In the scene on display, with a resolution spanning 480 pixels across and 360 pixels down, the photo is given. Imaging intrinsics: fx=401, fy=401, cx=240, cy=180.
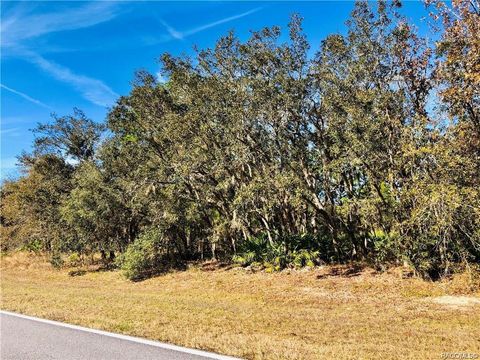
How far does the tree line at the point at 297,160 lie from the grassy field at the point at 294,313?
5.11ft

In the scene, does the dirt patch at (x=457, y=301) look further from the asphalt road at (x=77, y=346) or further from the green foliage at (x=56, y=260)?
the green foliage at (x=56, y=260)

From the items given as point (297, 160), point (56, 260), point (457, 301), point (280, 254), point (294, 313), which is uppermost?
point (297, 160)

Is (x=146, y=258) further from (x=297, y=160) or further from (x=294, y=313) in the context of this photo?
(x=294, y=313)

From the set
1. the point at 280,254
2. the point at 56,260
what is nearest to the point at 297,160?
the point at 280,254

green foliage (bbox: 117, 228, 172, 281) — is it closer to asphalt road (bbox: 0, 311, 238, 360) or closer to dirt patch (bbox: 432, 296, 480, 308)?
asphalt road (bbox: 0, 311, 238, 360)

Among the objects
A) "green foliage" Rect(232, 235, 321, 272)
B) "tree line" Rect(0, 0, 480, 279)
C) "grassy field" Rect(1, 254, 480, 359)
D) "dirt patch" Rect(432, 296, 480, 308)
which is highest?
"tree line" Rect(0, 0, 480, 279)

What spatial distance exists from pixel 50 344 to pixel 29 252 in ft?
102

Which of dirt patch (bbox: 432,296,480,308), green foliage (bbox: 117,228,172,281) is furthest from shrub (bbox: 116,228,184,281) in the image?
dirt patch (bbox: 432,296,480,308)

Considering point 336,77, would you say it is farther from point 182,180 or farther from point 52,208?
point 52,208

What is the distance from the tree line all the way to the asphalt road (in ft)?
25.8

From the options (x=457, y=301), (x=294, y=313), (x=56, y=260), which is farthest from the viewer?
(x=56, y=260)

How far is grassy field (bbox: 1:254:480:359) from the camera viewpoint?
7016 millimetres

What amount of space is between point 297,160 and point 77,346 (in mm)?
11821

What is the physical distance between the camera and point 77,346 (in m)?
7.20
